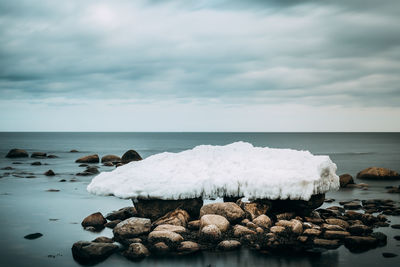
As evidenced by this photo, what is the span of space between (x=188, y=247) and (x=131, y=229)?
2660mm

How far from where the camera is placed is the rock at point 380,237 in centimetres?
1343

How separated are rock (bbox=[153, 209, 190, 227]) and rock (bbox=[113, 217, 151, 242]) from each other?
32.7 inches

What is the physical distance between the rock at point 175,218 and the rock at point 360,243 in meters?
6.06

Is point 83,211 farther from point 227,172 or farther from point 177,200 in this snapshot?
point 227,172

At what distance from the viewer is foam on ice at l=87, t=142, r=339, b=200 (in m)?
14.7

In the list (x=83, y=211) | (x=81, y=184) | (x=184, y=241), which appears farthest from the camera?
(x=81, y=184)

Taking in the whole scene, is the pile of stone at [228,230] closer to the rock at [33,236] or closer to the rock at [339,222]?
the rock at [339,222]

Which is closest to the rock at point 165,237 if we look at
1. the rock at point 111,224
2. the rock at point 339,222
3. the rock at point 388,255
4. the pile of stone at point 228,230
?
the pile of stone at point 228,230

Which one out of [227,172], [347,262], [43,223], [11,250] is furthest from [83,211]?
[347,262]

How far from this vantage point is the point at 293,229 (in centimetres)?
1378

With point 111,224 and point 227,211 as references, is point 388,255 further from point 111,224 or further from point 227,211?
point 111,224

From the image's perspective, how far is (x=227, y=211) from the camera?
14641mm

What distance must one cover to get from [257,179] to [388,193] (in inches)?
584

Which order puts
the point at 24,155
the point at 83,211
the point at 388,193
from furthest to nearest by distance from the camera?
the point at 24,155
the point at 388,193
the point at 83,211
